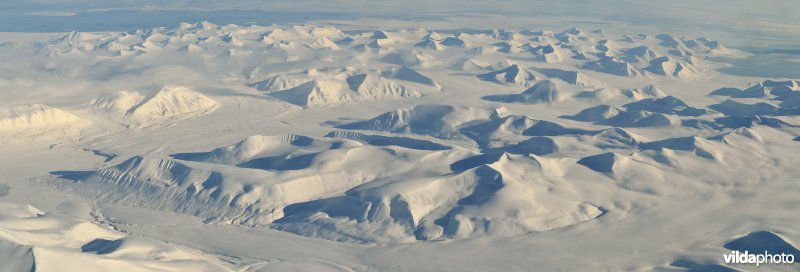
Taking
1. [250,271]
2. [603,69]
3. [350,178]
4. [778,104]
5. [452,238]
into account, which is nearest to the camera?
[250,271]

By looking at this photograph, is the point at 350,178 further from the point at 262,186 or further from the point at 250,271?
the point at 250,271

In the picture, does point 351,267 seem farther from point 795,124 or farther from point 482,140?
point 795,124

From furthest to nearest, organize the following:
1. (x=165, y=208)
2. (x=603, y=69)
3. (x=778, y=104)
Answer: (x=603, y=69)
(x=778, y=104)
(x=165, y=208)

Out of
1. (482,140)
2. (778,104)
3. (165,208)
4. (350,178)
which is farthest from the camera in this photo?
(778,104)

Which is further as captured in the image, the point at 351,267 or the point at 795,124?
the point at 795,124

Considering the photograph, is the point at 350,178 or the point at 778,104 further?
the point at 778,104

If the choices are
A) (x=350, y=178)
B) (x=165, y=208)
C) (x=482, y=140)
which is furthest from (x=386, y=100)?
(x=165, y=208)

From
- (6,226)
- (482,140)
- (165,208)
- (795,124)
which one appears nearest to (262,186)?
(165,208)

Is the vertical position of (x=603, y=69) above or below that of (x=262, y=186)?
below

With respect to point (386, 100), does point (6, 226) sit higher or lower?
higher
